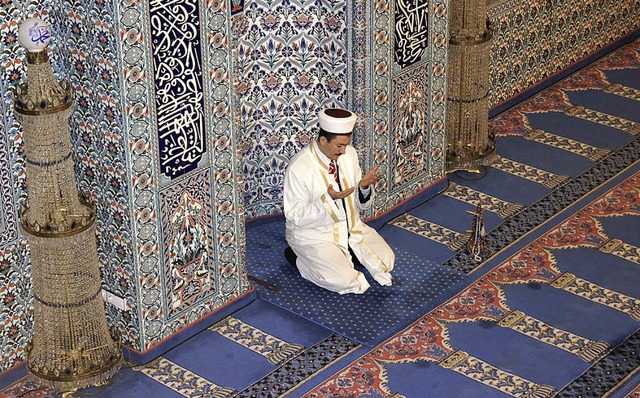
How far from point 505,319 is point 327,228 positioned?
3.58 feet

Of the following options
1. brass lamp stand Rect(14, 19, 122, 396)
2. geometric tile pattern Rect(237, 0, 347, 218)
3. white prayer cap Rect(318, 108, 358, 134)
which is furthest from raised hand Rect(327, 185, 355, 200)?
brass lamp stand Rect(14, 19, 122, 396)

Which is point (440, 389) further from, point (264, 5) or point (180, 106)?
point (264, 5)

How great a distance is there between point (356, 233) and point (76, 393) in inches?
72.3

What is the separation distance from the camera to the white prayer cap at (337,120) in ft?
21.6

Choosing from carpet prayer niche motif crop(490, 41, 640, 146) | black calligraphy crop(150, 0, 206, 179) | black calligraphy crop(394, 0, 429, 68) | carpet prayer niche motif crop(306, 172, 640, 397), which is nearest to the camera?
black calligraphy crop(150, 0, 206, 179)

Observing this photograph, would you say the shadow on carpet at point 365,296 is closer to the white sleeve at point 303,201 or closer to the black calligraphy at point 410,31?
the white sleeve at point 303,201

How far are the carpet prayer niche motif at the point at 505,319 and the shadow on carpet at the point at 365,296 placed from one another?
7cm

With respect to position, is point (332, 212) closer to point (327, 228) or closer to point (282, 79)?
point (327, 228)

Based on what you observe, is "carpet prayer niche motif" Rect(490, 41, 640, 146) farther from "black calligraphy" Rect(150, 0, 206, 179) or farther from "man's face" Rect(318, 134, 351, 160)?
"black calligraphy" Rect(150, 0, 206, 179)

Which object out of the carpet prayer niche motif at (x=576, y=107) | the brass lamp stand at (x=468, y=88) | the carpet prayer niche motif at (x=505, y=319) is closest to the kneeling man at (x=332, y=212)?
the carpet prayer niche motif at (x=505, y=319)

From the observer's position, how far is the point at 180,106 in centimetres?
598

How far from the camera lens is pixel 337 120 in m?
6.58

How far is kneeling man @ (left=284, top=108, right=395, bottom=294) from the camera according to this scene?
6.69 meters

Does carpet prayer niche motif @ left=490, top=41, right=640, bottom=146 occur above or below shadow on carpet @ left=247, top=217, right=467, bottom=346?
above
